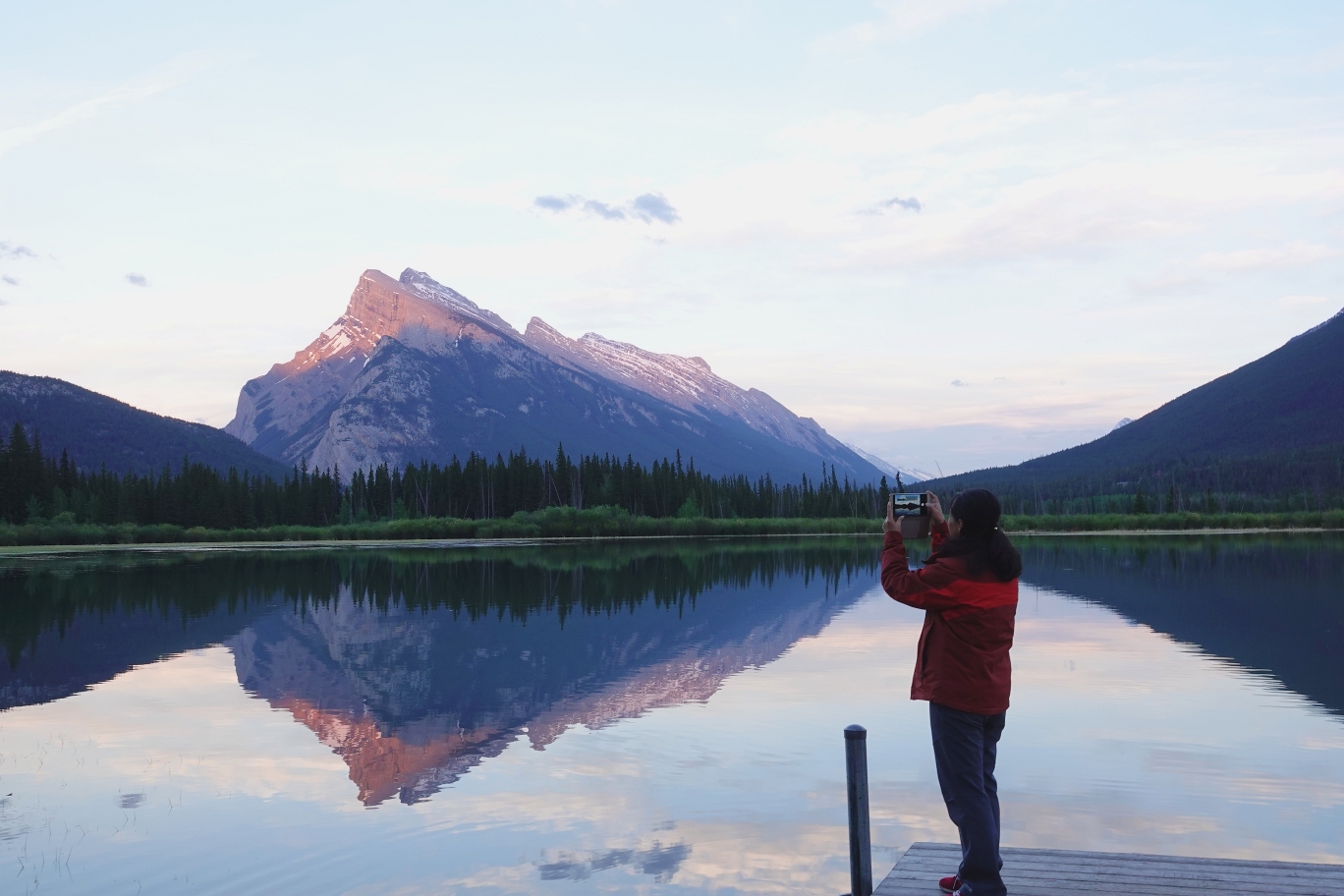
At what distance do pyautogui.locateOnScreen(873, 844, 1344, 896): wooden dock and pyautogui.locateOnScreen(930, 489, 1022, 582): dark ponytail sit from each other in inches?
99.2

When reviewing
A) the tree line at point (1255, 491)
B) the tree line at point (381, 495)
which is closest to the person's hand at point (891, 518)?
the tree line at point (381, 495)

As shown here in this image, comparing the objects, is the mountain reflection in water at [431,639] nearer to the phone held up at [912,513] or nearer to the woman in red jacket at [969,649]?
the woman in red jacket at [969,649]

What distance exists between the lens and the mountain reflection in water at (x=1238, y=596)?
2362 centimetres

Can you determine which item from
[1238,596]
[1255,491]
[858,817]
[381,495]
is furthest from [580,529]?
[1255,491]

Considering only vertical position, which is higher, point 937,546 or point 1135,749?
point 937,546

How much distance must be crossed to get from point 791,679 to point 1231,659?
9510 mm

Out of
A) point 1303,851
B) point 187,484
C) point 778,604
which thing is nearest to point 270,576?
point 778,604

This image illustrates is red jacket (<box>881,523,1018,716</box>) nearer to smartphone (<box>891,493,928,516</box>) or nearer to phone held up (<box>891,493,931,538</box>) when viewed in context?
phone held up (<box>891,493,931,538</box>)

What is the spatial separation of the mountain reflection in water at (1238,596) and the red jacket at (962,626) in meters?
13.2

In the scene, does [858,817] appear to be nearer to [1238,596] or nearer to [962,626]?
[962,626]

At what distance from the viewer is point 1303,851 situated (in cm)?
1113

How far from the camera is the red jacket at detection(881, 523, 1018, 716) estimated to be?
7996 mm

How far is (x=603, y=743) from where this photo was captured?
1689cm

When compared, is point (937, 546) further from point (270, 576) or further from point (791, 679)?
point (270, 576)
